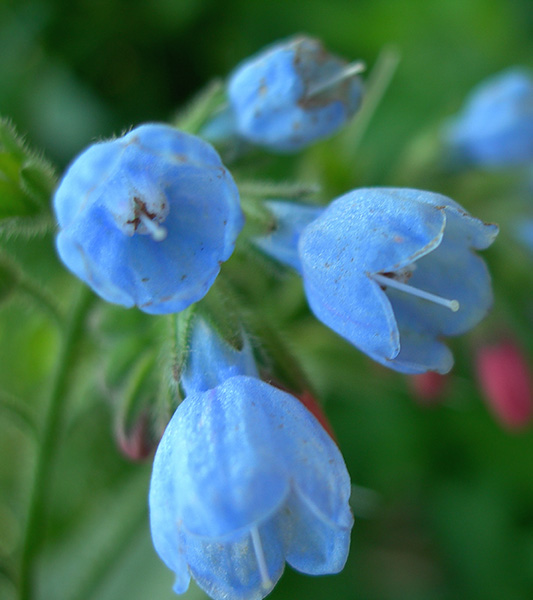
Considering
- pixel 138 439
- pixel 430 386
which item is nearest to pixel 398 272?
pixel 138 439

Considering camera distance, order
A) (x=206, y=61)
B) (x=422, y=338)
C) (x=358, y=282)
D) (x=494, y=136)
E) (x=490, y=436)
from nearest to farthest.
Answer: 1. (x=358, y=282)
2. (x=422, y=338)
3. (x=494, y=136)
4. (x=490, y=436)
5. (x=206, y=61)

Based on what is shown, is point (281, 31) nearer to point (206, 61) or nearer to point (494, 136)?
point (206, 61)

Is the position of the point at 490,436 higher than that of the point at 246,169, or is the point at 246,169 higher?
the point at 246,169

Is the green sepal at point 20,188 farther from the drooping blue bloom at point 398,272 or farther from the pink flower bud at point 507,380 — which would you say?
the pink flower bud at point 507,380

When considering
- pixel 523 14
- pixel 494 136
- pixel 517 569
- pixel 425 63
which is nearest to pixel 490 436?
pixel 517 569

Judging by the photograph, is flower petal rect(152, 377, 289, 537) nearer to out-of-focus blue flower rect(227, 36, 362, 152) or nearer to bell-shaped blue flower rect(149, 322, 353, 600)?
bell-shaped blue flower rect(149, 322, 353, 600)

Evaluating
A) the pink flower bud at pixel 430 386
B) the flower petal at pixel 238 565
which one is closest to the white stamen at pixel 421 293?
the flower petal at pixel 238 565
